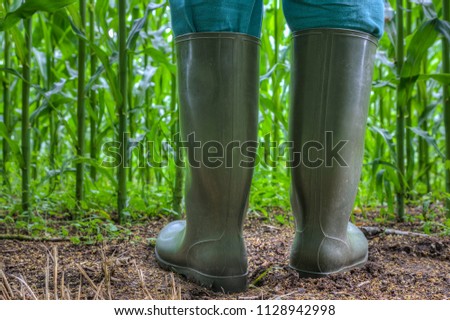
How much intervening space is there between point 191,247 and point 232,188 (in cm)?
15

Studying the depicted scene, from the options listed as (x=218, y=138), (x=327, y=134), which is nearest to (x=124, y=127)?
(x=218, y=138)

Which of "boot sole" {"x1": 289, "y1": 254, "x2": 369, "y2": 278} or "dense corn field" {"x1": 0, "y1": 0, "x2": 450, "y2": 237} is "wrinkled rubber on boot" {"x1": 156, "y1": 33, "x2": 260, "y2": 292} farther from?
"dense corn field" {"x1": 0, "y1": 0, "x2": 450, "y2": 237}

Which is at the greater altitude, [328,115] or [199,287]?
[328,115]

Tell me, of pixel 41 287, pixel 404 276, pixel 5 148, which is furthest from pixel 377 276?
pixel 5 148

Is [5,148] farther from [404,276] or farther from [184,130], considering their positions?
[404,276]

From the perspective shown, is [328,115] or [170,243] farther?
[170,243]

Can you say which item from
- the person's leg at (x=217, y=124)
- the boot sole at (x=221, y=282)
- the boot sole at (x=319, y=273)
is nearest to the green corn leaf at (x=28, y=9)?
the person's leg at (x=217, y=124)

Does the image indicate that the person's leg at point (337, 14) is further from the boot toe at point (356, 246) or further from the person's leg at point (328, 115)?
the boot toe at point (356, 246)

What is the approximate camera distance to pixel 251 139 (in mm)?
899

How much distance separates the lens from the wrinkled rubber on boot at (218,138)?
862 millimetres

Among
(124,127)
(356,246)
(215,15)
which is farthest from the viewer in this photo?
(124,127)

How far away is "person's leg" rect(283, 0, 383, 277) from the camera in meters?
0.87

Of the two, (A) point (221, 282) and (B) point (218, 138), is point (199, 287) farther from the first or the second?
(B) point (218, 138)

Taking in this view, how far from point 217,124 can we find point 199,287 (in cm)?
31
